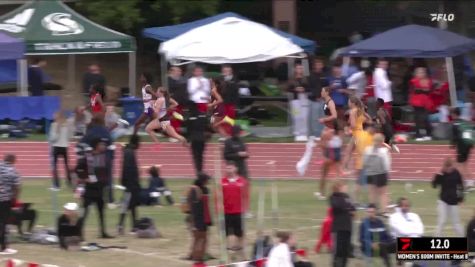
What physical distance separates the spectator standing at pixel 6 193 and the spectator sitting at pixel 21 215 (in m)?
0.46

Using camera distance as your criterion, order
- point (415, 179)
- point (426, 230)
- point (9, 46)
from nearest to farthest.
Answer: point (426, 230)
point (415, 179)
point (9, 46)

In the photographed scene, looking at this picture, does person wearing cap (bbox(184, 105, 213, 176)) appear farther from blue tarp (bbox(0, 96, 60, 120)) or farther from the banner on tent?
the banner on tent

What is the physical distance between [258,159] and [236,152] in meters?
7.60

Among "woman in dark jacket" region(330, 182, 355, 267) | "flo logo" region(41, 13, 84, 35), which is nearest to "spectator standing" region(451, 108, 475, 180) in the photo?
"woman in dark jacket" region(330, 182, 355, 267)

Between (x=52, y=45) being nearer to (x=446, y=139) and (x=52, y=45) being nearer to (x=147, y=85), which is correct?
(x=147, y=85)

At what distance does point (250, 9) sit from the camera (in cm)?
4225

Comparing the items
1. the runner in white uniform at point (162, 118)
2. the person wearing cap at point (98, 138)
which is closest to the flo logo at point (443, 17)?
the runner in white uniform at point (162, 118)

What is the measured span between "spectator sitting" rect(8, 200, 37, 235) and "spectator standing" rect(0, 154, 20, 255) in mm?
460

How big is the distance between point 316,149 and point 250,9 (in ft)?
46.5

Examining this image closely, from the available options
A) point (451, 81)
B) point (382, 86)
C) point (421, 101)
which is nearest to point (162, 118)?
point (382, 86)

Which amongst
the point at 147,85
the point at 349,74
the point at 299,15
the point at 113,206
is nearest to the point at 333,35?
the point at 299,15

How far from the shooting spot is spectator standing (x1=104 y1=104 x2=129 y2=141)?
2721 centimetres

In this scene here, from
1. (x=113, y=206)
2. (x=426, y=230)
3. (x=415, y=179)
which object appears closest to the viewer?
(x=426, y=230)

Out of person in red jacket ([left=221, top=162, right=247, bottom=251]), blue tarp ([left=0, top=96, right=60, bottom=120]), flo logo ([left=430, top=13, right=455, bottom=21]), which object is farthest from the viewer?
flo logo ([left=430, top=13, right=455, bottom=21])
